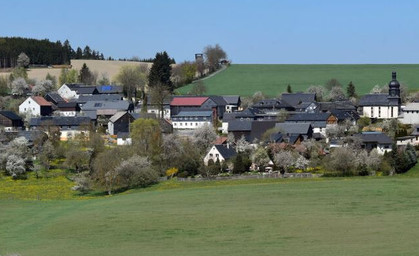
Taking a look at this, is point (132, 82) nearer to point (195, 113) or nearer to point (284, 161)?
point (195, 113)

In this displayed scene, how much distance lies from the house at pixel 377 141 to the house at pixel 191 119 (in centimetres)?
2333

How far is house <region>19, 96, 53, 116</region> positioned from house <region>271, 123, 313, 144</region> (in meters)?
31.1

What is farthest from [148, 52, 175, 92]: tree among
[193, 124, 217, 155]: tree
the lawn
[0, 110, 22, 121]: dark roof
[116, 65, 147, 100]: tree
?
the lawn

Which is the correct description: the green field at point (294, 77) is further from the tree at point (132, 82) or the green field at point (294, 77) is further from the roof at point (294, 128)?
the roof at point (294, 128)

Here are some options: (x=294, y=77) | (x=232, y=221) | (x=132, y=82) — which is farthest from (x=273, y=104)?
(x=232, y=221)

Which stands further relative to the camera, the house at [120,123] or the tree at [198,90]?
the tree at [198,90]

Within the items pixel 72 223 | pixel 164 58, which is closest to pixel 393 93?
pixel 164 58

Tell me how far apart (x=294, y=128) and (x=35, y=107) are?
3368 cm

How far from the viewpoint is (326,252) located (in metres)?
29.0

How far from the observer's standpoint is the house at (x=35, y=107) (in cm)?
9556

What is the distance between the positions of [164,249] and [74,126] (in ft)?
177

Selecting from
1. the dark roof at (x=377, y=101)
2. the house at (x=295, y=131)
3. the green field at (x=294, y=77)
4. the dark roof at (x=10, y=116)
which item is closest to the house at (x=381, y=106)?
the dark roof at (x=377, y=101)

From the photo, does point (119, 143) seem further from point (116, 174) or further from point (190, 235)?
point (190, 235)

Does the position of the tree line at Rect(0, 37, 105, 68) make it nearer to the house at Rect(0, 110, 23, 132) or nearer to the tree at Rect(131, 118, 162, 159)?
the house at Rect(0, 110, 23, 132)
